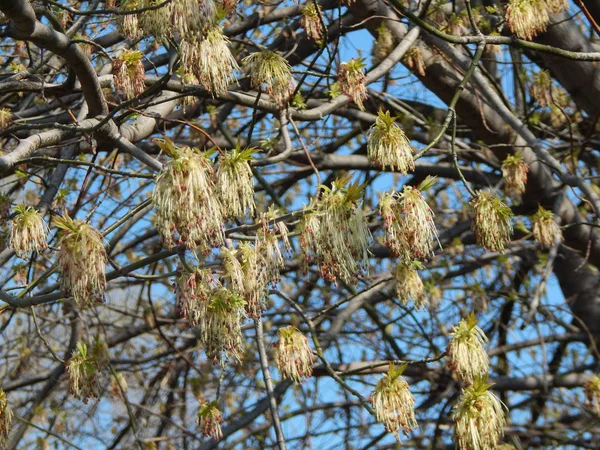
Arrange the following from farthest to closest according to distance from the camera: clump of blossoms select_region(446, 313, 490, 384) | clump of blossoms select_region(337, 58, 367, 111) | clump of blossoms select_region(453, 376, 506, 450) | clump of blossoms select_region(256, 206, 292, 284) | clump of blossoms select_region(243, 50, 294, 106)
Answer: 1. clump of blossoms select_region(337, 58, 367, 111)
2. clump of blossoms select_region(243, 50, 294, 106)
3. clump of blossoms select_region(446, 313, 490, 384)
4. clump of blossoms select_region(453, 376, 506, 450)
5. clump of blossoms select_region(256, 206, 292, 284)

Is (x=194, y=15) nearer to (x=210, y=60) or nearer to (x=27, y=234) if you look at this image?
(x=210, y=60)

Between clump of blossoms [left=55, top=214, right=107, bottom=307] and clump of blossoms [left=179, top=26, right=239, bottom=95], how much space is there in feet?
2.09

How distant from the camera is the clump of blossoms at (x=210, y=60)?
2.85 metres

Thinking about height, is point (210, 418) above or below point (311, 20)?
below

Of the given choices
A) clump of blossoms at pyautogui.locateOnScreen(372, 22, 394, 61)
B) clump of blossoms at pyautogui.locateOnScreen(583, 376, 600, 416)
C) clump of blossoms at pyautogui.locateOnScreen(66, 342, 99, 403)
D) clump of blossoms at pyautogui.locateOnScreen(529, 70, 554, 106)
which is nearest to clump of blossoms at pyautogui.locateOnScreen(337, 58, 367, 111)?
clump of blossoms at pyautogui.locateOnScreen(372, 22, 394, 61)

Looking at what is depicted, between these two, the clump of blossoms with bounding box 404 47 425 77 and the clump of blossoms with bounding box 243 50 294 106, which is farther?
the clump of blossoms with bounding box 404 47 425 77

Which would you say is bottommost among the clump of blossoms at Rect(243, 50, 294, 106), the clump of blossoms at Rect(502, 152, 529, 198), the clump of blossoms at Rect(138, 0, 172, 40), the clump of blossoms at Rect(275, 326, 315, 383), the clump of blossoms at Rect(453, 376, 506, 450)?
the clump of blossoms at Rect(453, 376, 506, 450)

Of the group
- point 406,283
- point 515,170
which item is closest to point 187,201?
point 406,283

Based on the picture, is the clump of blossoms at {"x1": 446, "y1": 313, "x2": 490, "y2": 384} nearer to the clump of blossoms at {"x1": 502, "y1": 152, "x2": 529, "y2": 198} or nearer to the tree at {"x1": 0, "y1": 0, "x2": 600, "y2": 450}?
the tree at {"x1": 0, "y1": 0, "x2": 600, "y2": 450}

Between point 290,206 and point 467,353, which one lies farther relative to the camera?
point 290,206

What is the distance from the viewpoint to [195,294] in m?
2.71

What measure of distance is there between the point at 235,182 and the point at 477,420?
1.15m

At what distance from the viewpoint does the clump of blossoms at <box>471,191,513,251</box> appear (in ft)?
9.95

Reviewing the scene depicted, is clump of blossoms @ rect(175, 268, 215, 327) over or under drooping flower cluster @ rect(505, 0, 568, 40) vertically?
under
